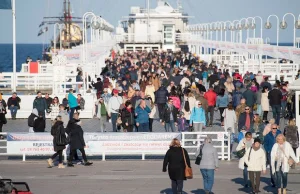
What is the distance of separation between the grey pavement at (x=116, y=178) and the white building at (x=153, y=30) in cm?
9231

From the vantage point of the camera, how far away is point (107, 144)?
24.1 metres

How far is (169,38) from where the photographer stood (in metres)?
124

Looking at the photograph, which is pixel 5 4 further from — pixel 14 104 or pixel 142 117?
pixel 142 117

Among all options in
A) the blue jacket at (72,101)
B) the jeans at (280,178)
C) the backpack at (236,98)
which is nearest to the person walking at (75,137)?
the jeans at (280,178)

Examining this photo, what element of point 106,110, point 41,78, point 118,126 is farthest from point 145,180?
point 41,78

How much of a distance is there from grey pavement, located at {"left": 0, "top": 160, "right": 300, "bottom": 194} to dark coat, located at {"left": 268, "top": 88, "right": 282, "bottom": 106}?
806 centimetres

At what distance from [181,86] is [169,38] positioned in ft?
284

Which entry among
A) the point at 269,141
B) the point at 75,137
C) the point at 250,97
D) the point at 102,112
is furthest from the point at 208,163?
the point at 250,97

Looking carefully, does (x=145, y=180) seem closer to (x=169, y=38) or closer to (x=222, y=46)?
(x=222, y=46)

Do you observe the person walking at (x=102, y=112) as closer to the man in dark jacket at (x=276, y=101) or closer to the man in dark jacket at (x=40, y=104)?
the man in dark jacket at (x=40, y=104)

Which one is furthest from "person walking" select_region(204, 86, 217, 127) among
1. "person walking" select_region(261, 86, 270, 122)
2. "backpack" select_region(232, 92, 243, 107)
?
"person walking" select_region(261, 86, 270, 122)

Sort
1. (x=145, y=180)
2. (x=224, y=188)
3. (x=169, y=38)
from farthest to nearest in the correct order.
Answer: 1. (x=169, y=38)
2. (x=145, y=180)
3. (x=224, y=188)

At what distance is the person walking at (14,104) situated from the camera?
34375 millimetres

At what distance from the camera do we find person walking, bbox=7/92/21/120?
3438cm
